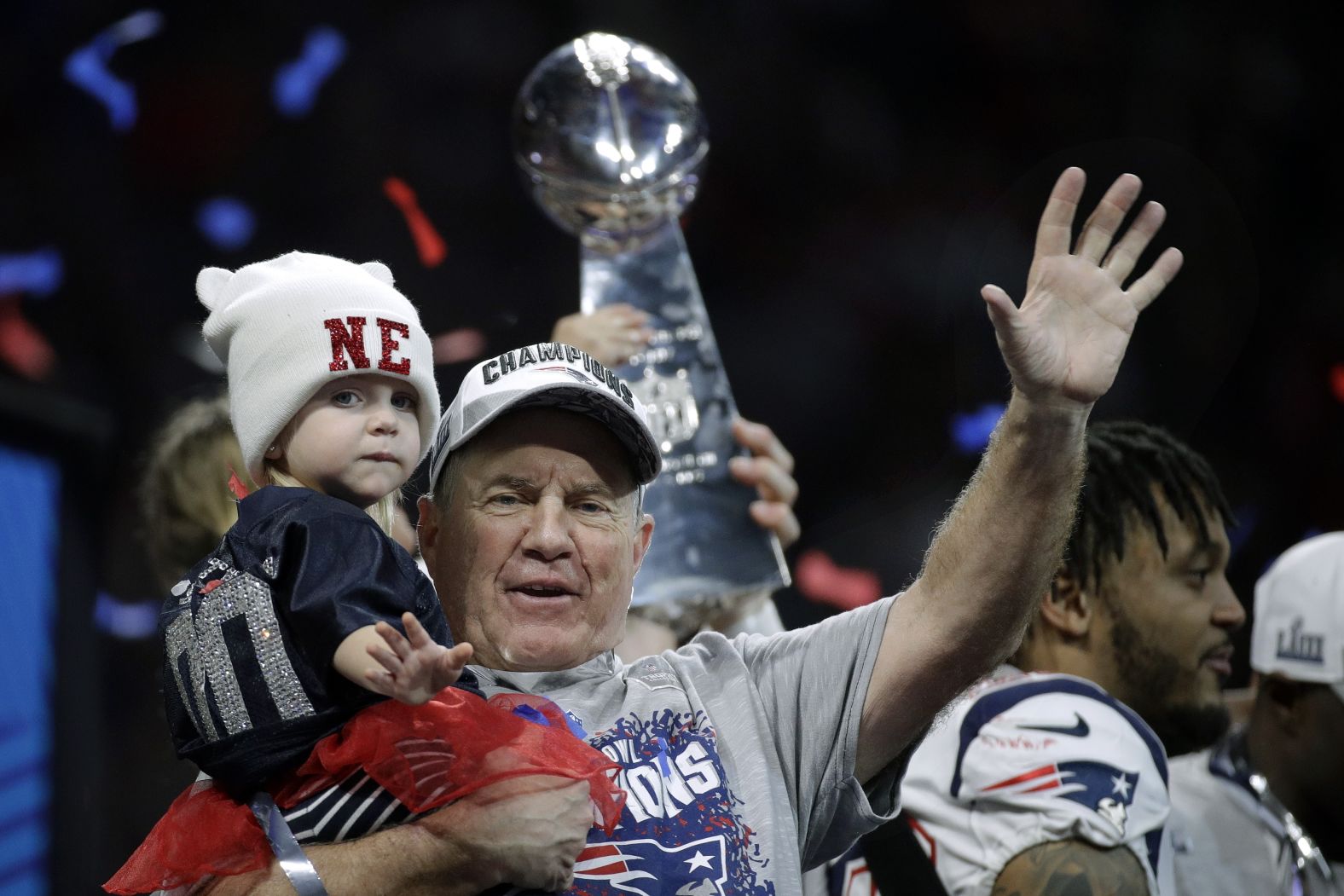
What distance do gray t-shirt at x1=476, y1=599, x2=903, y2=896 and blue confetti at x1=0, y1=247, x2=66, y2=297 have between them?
6.66 ft

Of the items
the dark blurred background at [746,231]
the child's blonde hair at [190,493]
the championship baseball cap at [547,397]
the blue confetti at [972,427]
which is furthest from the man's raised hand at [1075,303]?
the blue confetti at [972,427]

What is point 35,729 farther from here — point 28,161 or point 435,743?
point 435,743

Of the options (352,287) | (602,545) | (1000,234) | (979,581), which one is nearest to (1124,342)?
(979,581)

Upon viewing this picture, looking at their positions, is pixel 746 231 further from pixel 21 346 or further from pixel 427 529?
pixel 427 529

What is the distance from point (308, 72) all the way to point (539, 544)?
224 cm

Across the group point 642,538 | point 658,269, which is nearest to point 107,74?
point 658,269

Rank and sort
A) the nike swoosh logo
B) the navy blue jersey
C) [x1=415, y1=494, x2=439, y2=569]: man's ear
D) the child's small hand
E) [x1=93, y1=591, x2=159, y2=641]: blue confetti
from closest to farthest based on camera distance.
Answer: the child's small hand
the navy blue jersey
[x1=415, y1=494, x2=439, y2=569]: man's ear
the nike swoosh logo
[x1=93, y1=591, x2=159, y2=641]: blue confetti

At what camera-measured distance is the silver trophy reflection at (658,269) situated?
85.2 inches

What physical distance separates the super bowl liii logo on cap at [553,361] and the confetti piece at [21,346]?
5.76ft

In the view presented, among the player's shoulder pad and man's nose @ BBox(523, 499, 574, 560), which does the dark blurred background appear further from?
man's nose @ BBox(523, 499, 574, 560)

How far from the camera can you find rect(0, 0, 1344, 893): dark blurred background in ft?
9.92

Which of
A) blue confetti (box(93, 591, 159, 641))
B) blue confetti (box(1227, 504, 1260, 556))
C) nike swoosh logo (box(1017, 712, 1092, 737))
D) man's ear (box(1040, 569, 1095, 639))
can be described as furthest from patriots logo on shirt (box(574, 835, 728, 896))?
blue confetti (box(1227, 504, 1260, 556))

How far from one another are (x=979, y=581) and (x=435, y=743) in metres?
0.59

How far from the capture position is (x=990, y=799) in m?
1.83
